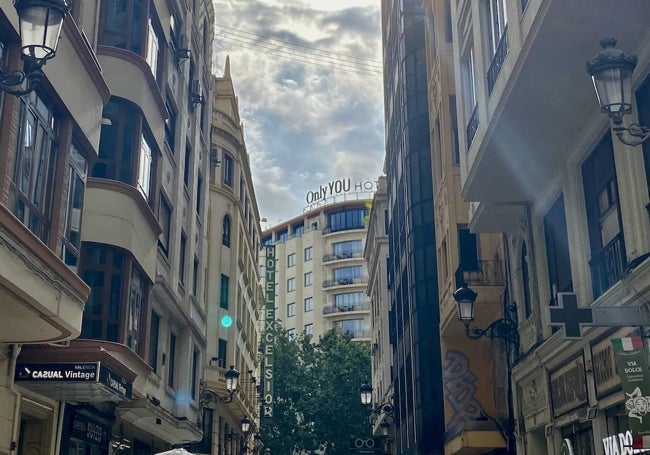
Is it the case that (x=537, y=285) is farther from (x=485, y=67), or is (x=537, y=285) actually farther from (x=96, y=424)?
(x=96, y=424)

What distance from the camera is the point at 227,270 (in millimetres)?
39719

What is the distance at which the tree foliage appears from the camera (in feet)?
179

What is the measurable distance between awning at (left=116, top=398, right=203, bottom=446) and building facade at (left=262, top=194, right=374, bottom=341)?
70740 millimetres

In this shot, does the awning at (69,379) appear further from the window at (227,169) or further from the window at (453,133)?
the window at (227,169)

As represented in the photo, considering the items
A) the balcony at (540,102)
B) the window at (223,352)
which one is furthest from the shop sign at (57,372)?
the window at (223,352)

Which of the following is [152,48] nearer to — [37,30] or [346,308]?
[37,30]

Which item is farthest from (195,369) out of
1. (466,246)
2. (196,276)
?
(466,246)

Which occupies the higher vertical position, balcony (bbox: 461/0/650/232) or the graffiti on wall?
balcony (bbox: 461/0/650/232)

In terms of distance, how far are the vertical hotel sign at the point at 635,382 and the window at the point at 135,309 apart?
37.8 feet

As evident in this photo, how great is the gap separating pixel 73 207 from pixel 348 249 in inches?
3380

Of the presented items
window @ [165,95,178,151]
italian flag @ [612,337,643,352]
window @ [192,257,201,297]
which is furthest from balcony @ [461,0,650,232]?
window @ [192,257,201,297]

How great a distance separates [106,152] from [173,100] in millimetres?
6973

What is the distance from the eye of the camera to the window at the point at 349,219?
329 feet

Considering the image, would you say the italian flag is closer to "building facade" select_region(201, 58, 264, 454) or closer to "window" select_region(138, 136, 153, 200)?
"window" select_region(138, 136, 153, 200)
